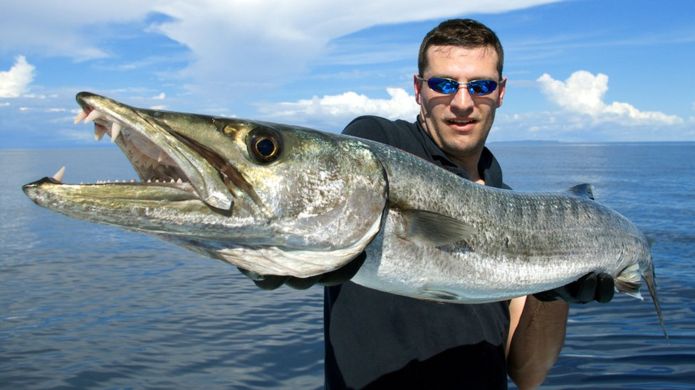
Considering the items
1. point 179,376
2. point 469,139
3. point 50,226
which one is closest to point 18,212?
point 50,226

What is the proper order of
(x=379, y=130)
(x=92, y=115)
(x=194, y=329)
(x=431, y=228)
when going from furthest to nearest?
(x=194, y=329)
(x=379, y=130)
(x=431, y=228)
(x=92, y=115)

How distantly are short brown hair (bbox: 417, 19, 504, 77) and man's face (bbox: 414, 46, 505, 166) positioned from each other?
48 mm

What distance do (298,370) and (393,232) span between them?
26.1 feet

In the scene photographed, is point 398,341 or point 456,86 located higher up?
point 456,86

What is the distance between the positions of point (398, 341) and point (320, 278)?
4.56 ft

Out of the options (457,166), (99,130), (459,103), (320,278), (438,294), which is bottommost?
(438,294)

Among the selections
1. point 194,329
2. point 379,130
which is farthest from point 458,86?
point 194,329

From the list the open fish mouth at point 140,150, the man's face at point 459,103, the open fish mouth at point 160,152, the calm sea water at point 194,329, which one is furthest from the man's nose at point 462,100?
the calm sea water at point 194,329

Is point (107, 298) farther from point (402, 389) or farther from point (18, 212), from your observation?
point (18, 212)

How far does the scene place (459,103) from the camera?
4.97 m

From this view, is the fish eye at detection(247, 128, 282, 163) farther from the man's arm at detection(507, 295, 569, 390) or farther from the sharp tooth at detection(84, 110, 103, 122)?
the man's arm at detection(507, 295, 569, 390)

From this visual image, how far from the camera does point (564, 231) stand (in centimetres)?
457

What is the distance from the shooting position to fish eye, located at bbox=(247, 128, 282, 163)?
2953 millimetres

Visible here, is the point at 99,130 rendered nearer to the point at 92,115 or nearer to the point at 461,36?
the point at 92,115
